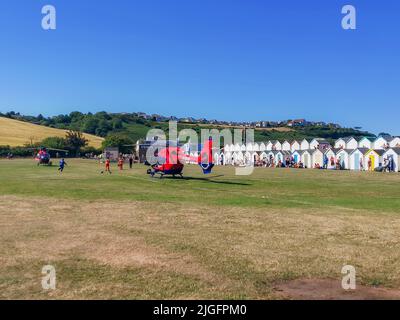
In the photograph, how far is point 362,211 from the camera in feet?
51.5

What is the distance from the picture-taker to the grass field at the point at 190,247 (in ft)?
22.9

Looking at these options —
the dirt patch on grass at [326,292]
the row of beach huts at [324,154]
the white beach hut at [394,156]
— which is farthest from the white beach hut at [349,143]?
the dirt patch on grass at [326,292]

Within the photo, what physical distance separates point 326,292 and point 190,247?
3640 millimetres

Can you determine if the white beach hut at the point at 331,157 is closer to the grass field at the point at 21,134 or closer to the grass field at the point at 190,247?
the grass field at the point at 190,247

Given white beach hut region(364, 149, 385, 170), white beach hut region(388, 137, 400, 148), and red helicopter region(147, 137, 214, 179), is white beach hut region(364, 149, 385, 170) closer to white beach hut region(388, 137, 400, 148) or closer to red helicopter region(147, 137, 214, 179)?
white beach hut region(388, 137, 400, 148)

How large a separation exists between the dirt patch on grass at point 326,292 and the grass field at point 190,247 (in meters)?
0.06

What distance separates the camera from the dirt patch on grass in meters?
6.57

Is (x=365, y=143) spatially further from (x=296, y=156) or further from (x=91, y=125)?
(x=91, y=125)

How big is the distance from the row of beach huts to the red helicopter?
29286 millimetres

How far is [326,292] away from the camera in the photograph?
22.4 ft

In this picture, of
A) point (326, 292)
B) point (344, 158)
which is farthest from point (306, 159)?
point (326, 292)

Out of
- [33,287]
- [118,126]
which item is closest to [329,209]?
[33,287]

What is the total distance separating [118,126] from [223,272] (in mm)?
184769
